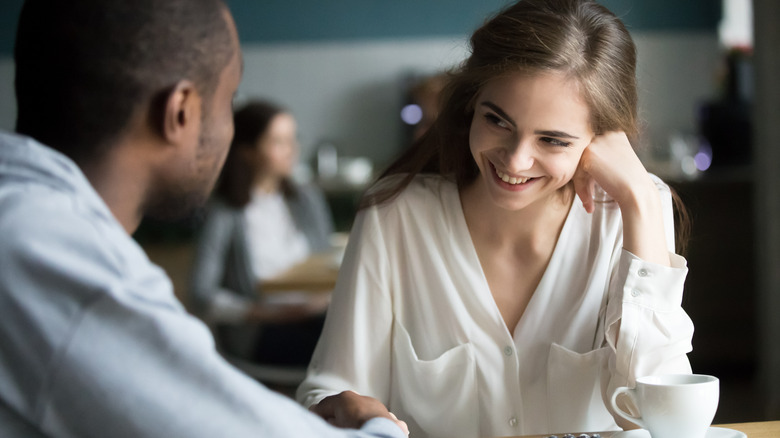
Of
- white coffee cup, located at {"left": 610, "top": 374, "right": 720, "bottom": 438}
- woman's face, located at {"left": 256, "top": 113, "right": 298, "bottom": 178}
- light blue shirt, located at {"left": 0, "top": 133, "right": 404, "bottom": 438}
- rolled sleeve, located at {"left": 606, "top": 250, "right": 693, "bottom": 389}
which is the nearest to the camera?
light blue shirt, located at {"left": 0, "top": 133, "right": 404, "bottom": 438}

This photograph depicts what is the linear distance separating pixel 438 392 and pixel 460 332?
0.33 feet

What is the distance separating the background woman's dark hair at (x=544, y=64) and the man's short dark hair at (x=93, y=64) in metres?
0.57

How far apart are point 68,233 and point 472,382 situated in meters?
0.79

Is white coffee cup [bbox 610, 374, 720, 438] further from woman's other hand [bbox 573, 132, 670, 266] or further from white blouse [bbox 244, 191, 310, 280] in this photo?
white blouse [bbox 244, 191, 310, 280]

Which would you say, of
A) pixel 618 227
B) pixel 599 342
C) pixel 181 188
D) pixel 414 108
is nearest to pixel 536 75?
pixel 618 227

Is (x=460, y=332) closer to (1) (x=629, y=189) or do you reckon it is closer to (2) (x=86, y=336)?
(1) (x=629, y=189)

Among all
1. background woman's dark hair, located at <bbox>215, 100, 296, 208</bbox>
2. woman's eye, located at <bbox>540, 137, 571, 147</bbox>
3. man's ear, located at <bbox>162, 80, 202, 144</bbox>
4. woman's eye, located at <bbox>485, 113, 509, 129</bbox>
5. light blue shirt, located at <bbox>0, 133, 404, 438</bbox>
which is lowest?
background woman's dark hair, located at <bbox>215, 100, 296, 208</bbox>

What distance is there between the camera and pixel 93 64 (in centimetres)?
77

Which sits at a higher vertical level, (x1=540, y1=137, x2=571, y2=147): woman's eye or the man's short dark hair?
the man's short dark hair

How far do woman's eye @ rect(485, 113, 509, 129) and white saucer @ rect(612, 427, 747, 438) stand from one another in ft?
1.52

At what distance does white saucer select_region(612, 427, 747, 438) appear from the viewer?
0.96 m

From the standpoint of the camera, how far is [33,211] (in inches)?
26.4

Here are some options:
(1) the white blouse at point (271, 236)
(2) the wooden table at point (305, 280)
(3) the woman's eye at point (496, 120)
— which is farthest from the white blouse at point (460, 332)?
(1) the white blouse at point (271, 236)

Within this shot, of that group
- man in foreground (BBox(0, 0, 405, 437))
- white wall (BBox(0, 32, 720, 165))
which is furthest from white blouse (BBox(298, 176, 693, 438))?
white wall (BBox(0, 32, 720, 165))
